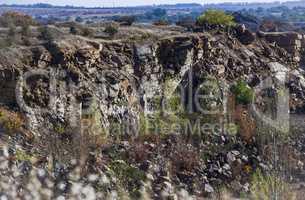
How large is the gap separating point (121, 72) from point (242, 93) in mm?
4380

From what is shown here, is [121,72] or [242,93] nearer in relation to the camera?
[121,72]

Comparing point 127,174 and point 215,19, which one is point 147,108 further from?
point 215,19

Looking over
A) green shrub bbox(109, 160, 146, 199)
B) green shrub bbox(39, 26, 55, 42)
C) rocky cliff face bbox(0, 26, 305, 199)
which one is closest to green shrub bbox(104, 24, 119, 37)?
rocky cliff face bbox(0, 26, 305, 199)

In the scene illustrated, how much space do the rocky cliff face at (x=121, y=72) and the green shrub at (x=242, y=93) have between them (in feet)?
1.35

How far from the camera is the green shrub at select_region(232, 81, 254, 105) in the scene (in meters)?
19.6

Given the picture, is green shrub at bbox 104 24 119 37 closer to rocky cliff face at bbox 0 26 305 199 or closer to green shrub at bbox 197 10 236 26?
rocky cliff face at bbox 0 26 305 199

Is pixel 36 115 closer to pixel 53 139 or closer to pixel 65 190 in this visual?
pixel 53 139

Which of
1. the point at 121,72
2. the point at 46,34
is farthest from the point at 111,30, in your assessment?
the point at 46,34

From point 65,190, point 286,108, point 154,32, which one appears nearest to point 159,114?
point 154,32

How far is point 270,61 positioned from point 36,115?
36.4 ft

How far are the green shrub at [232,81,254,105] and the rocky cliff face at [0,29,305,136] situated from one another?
0.41m

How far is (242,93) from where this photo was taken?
1978cm

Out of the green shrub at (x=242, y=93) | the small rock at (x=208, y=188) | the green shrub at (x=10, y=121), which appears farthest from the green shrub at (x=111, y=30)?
the small rock at (x=208, y=188)

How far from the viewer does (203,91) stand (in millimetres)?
19344
